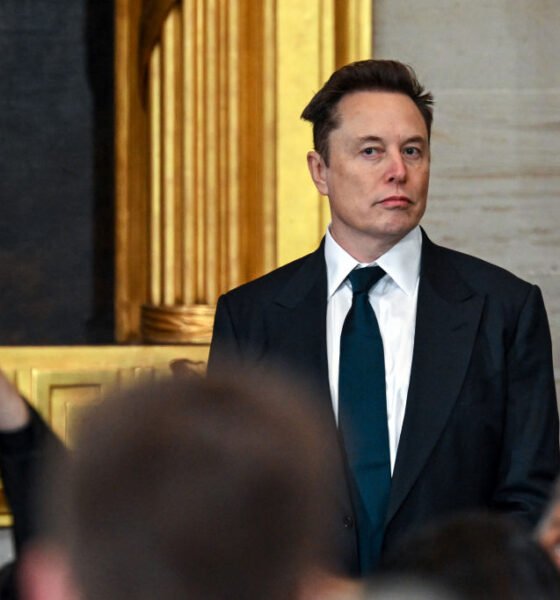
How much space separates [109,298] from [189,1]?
0.91 metres

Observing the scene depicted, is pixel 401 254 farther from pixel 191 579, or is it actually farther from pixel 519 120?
pixel 191 579

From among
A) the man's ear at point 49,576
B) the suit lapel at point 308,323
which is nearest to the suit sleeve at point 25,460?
the man's ear at point 49,576

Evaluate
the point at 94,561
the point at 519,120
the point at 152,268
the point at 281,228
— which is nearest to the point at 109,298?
the point at 152,268

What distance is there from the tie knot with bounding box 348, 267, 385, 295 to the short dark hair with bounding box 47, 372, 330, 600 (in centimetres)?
195

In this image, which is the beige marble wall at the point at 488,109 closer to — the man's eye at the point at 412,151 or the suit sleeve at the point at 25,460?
the man's eye at the point at 412,151

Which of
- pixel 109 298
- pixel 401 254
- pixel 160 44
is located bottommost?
pixel 109 298

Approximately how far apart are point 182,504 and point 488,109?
140 inches

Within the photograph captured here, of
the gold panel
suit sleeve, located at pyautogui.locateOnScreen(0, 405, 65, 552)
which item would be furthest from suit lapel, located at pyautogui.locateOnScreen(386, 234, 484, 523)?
the gold panel

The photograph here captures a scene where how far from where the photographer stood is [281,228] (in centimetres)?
456

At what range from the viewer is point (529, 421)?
118 inches

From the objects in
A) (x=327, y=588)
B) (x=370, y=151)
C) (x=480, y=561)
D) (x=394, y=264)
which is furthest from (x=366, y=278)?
(x=480, y=561)

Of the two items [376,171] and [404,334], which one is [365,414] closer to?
[404,334]

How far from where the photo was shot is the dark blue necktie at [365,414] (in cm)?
298

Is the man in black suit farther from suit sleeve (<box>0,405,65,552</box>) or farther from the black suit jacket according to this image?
suit sleeve (<box>0,405,65,552</box>)
